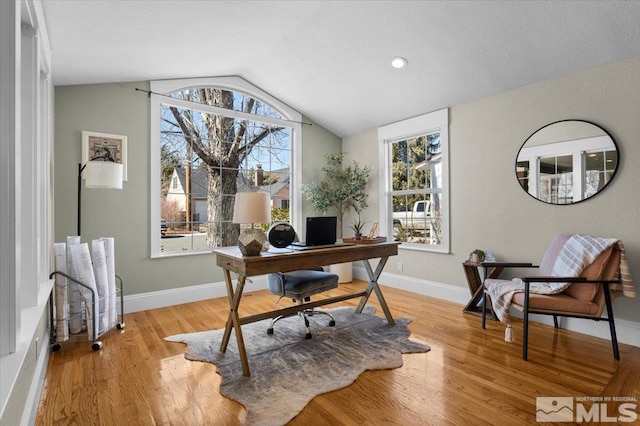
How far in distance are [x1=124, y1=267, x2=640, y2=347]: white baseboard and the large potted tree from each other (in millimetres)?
1054

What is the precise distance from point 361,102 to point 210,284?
315 cm

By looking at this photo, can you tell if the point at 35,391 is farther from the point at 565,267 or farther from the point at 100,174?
the point at 565,267

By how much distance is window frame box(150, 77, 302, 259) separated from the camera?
390 cm

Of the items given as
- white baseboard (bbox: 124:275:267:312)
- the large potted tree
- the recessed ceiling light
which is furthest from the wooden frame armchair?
the large potted tree

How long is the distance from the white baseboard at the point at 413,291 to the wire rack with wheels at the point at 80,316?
31.6 inches

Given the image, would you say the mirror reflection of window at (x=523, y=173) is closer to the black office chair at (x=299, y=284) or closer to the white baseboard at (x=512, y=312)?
the white baseboard at (x=512, y=312)

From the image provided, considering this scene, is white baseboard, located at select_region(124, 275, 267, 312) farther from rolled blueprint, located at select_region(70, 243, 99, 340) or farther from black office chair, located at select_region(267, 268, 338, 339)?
rolled blueprint, located at select_region(70, 243, 99, 340)

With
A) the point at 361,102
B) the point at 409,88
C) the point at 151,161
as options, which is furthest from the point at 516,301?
the point at 151,161

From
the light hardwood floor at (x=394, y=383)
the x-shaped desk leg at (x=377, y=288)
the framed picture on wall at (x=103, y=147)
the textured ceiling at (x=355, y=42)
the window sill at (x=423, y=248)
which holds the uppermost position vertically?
the textured ceiling at (x=355, y=42)

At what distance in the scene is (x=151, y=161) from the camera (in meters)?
3.88

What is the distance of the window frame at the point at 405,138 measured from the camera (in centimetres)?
416

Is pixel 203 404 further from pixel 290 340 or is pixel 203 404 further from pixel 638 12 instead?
pixel 638 12

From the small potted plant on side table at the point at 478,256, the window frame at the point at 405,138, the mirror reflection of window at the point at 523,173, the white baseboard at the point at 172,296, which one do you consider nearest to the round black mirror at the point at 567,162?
the mirror reflection of window at the point at 523,173

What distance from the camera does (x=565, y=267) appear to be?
9.10 ft
